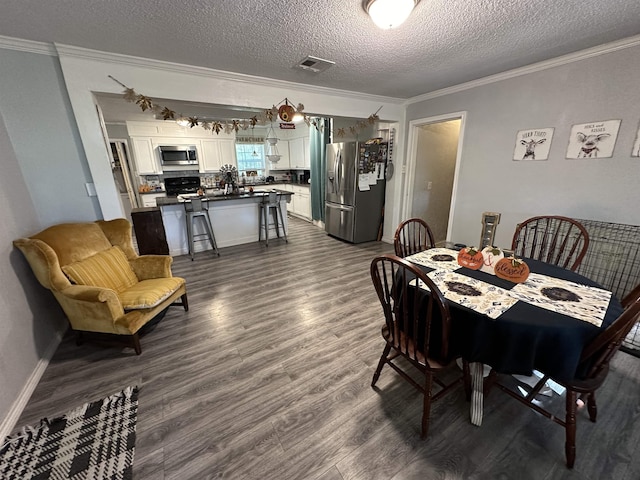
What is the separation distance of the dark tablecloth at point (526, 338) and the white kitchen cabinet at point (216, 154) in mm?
6574

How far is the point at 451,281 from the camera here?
4.85ft

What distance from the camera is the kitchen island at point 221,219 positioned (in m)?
4.03

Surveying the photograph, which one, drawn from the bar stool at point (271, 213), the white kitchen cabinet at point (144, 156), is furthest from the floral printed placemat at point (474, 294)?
the white kitchen cabinet at point (144, 156)

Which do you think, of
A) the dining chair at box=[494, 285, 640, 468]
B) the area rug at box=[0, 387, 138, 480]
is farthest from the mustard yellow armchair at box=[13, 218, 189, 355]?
the dining chair at box=[494, 285, 640, 468]

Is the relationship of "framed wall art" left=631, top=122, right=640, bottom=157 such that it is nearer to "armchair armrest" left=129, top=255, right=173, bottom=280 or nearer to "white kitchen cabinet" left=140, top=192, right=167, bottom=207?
"armchair armrest" left=129, top=255, right=173, bottom=280

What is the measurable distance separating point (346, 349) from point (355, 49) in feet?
8.65

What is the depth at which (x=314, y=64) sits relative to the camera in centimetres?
257

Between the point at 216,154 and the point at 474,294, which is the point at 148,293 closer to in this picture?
the point at 474,294

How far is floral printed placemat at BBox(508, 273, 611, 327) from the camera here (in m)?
1.16

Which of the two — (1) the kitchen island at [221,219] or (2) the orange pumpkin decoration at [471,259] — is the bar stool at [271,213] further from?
(2) the orange pumpkin decoration at [471,259]

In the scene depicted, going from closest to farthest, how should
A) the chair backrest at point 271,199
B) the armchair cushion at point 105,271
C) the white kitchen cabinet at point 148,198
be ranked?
the armchair cushion at point 105,271 < the chair backrest at point 271,199 < the white kitchen cabinet at point 148,198

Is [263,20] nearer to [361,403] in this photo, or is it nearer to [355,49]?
[355,49]

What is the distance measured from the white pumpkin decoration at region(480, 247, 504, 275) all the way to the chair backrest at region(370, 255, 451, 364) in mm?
532

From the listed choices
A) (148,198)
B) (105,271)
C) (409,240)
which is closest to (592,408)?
(409,240)
